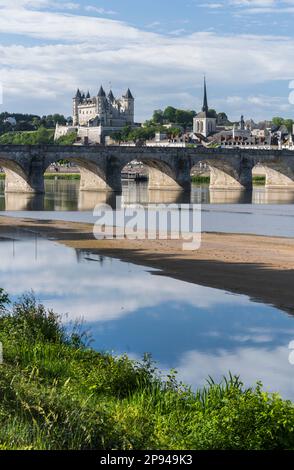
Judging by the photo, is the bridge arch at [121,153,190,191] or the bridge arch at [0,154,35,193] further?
the bridge arch at [121,153,190,191]

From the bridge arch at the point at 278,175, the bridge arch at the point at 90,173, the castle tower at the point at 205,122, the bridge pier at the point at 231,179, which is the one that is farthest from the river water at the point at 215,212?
the castle tower at the point at 205,122

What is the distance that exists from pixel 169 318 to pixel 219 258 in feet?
30.3

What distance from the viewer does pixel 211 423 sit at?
305 inches

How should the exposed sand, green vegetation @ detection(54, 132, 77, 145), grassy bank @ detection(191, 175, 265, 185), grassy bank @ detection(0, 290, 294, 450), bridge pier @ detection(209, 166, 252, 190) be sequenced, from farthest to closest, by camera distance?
green vegetation @ detection(54, 132, 77, 145) < grassy bank @ detection(191, 175, 265, 185) < bridge pier @ detection(209, 166, 252, 190) < the exposed sand < grassy bank @ detection(0, 290, 294, 450)

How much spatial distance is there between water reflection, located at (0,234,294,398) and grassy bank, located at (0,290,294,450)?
1.50 metres

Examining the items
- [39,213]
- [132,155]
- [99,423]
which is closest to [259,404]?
[99,423]

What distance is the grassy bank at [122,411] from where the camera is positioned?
743 centimetres

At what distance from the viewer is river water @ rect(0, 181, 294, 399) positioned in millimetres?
12133

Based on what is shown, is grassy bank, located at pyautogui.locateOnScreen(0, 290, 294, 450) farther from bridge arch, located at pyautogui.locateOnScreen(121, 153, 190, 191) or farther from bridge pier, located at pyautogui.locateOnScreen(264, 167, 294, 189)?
bridge pier, located at pyautogui.locateOnScreen(264, 167, 294, 189)

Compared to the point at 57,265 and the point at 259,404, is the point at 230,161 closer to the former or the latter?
the point at 57,265

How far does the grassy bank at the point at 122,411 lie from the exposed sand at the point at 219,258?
22.6 ft

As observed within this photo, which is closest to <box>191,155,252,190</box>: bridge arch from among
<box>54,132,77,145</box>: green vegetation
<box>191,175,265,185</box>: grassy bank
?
<box>191,175,265,185</box>: grassy bank

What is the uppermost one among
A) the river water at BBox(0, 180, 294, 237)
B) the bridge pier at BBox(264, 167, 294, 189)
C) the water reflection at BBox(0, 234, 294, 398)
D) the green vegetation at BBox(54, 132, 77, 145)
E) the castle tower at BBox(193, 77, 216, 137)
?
the castle tower at BBox(193, 77, 216, 137)

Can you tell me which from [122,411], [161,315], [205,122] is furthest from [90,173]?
[205,122]
